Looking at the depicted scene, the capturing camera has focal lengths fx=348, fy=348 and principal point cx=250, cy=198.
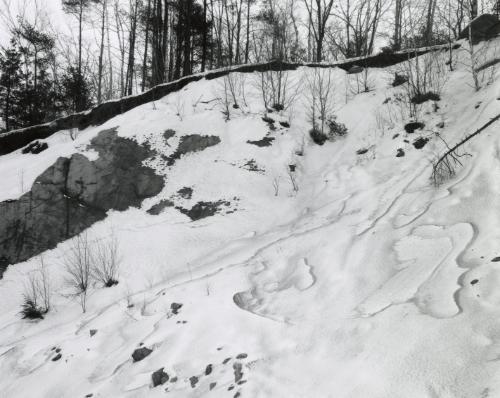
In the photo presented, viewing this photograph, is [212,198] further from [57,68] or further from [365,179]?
[57,68]

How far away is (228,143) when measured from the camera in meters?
7.39

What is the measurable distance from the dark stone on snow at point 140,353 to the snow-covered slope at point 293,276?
76 millimetres

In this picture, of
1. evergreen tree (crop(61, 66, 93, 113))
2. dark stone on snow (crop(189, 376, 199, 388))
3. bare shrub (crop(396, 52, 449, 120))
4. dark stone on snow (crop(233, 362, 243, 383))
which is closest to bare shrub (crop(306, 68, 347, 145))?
bare shrub (crop(396, 52, 449, 120))

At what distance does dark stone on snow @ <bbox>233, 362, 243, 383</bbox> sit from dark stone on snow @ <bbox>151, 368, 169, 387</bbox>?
553mm

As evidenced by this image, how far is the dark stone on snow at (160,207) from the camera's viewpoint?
6.34 meters

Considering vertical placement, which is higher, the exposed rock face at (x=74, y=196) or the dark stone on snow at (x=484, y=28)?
the dark stone on snow at (x=484, y=28)

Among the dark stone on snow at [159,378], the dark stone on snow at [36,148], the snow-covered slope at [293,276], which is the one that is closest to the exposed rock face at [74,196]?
the snow-covered slope at [293,276]

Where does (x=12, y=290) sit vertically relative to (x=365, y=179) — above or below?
below

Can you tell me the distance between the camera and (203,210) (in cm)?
624

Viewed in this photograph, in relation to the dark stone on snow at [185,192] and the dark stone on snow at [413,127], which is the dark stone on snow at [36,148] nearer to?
the dark stone on snow at [185,192]

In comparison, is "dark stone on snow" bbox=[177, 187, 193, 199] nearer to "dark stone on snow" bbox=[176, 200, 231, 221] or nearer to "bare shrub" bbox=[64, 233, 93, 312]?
"dark stone on snow" bbox=[176, 200, 231, 221]

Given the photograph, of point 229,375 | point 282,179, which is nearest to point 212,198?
point 282,179

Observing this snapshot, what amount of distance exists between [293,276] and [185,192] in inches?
140

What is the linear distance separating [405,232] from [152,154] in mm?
5414
